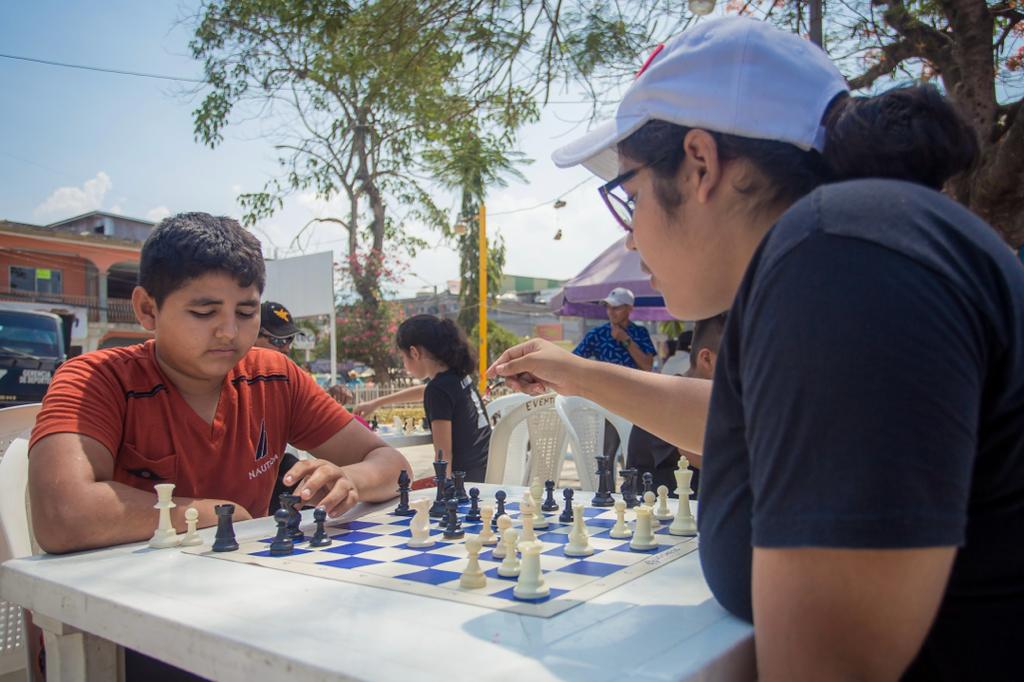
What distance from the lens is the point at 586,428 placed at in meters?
4.60

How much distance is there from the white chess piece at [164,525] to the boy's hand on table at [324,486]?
0.27 m

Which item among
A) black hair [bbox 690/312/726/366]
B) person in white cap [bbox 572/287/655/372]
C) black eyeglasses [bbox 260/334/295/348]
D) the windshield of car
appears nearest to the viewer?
black hair [bbox 690/312/726/366]

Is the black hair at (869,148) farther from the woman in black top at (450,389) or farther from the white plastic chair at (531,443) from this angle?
the woman in black top at (450,389)

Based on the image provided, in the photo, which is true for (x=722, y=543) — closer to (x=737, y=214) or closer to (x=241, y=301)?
(x=737, y=214)

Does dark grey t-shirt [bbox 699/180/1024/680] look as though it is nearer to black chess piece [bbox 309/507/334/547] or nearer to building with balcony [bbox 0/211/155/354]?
black chess piece [bbox 309/507/334/547]

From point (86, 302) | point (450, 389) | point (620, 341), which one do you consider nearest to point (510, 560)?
point (450, 389)

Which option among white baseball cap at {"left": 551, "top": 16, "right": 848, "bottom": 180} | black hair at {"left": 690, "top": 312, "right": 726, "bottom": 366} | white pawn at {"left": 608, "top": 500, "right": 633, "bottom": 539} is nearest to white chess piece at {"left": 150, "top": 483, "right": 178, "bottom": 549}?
white pawn at {"left": 608, "top": 500, "right": 633, "bottom": 539}

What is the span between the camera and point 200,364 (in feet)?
6.91

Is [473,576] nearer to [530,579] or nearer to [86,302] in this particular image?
[530,579]

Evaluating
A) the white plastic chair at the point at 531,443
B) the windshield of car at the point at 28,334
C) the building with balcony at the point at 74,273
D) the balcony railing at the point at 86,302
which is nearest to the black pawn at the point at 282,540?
the white plastic chair at the point at 531,443

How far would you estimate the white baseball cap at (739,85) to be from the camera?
1.08 m

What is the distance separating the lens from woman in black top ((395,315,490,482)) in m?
4.30

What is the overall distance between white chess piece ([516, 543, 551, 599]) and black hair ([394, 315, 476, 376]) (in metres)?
3.36

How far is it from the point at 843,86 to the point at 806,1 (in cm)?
519
